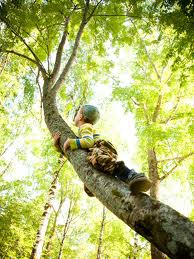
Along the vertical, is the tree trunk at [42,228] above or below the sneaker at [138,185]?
above

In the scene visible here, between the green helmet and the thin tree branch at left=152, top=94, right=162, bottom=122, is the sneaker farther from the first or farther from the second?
the thin tree branch at left=152, top=94, right=162, bottom=122

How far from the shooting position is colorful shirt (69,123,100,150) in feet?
10.3

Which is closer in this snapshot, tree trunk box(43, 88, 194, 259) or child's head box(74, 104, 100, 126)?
tree trunk box(43, 88, 194, 259)

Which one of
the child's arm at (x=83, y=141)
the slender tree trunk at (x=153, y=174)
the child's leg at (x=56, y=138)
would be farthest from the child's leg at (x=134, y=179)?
the slender tree trunk at (x=153, y=174)

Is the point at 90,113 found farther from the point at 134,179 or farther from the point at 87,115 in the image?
the point at 134,179

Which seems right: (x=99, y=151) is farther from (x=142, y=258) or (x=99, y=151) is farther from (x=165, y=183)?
(x=142, y=258)

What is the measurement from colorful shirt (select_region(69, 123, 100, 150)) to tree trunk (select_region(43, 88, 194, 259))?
0.38m

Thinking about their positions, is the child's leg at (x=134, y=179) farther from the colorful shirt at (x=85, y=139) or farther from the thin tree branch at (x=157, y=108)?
the thin tree branch at (x=157, y=108)

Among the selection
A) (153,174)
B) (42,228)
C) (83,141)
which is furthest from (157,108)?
(83,141)

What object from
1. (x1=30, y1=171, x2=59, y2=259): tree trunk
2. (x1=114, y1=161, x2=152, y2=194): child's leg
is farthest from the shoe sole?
(x1=30, y1=171, x2=59, y2=259): tree trunk

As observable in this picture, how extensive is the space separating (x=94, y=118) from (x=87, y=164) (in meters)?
1.27

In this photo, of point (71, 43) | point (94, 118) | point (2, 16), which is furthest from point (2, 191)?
point (94, 118)

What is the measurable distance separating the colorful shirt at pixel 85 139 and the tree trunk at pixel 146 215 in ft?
1.24

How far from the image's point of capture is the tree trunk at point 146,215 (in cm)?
149
